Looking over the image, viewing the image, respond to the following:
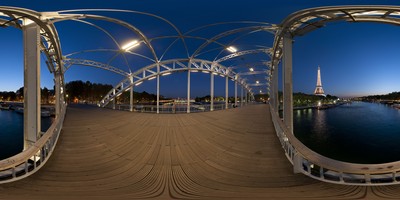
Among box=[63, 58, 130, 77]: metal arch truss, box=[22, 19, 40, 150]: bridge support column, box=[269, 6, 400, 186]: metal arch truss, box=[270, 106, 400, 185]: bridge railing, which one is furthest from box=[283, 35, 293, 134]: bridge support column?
box=[63, 58, 130, 77]: metal arch truss

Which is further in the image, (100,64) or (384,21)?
(100,64)

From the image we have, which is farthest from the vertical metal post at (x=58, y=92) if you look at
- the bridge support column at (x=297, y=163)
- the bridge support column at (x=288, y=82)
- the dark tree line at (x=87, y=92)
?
the dark tree line at (x=87, y=92)

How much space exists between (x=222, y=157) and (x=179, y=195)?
260 centimetres

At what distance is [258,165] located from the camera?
685 cm

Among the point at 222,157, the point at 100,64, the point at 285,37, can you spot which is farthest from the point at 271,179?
the point at 100,64

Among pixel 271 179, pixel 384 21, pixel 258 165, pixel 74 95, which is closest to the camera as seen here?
pixel 271 179

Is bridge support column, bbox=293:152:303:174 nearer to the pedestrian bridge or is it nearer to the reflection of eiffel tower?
the pedestrian bridge

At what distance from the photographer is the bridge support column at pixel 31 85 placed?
918cm

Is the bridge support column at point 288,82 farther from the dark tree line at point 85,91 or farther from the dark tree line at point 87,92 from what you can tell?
the dark tree line at point 85,91

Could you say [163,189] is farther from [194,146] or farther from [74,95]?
[74,95]

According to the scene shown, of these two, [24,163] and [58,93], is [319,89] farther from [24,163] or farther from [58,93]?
[24,163]

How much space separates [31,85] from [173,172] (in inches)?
284

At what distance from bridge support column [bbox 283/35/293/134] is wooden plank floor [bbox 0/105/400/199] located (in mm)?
1411

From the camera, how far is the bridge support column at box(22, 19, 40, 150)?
9.18 metres
